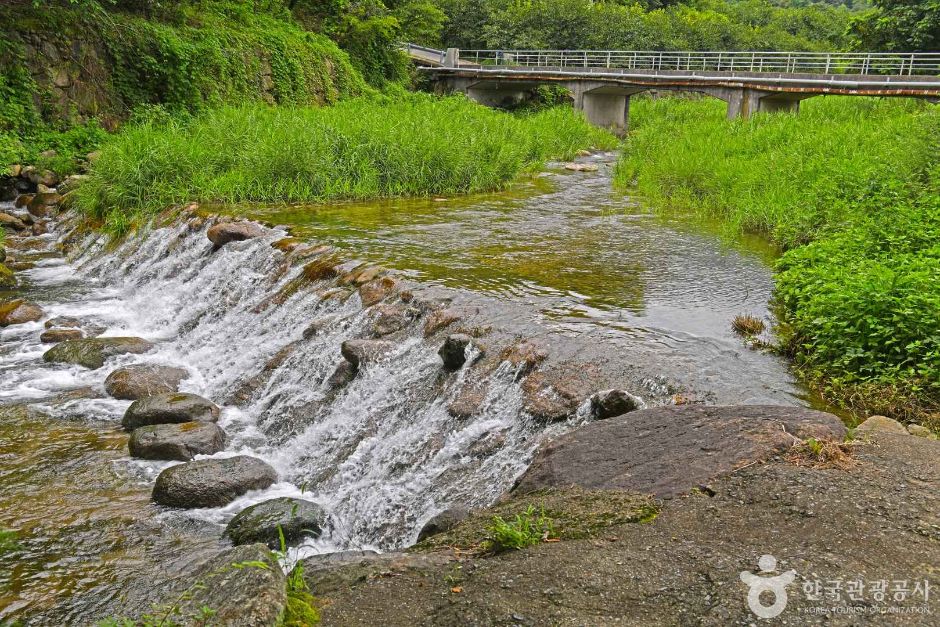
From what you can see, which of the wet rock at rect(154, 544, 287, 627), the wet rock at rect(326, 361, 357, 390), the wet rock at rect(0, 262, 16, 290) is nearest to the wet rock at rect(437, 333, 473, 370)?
the wet rock at rect(326, 361, 357, 390)

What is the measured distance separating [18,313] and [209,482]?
5904mm

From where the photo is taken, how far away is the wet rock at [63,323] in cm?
987

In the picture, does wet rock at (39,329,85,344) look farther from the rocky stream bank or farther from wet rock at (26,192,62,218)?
wet rock at (26,192,62,218)

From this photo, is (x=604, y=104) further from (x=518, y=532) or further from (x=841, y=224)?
(x=518, y=532)

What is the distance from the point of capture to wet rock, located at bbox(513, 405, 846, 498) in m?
Result: 4.11

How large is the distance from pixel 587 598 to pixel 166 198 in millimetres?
12255

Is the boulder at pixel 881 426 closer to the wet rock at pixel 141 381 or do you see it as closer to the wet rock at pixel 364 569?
the wet rock at pixel 364 569

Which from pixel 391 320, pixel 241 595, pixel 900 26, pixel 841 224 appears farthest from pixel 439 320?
pixel 900 26

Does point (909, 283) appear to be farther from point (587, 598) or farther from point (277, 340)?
point (277, 340)

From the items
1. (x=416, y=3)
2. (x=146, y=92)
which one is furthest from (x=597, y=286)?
(x=416, y=3)

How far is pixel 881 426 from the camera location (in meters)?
4.71

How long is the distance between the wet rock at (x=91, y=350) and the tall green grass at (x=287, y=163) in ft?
14.5

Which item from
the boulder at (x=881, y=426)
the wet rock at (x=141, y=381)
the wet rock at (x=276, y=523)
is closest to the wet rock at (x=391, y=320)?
the wet rock at (x=141, y=381)

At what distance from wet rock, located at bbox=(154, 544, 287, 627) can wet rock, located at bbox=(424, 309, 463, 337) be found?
3.94m
